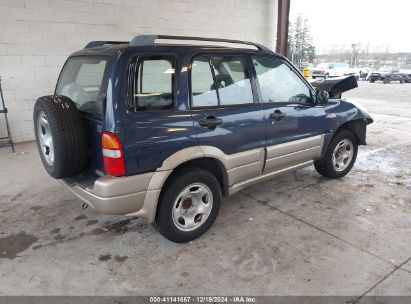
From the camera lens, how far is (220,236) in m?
3.16

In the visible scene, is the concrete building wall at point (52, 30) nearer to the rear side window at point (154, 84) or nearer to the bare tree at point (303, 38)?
the rear side window at point (154, 84)

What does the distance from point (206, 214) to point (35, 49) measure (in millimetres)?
5351

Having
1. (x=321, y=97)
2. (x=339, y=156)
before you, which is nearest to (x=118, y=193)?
(x=321, y=97)

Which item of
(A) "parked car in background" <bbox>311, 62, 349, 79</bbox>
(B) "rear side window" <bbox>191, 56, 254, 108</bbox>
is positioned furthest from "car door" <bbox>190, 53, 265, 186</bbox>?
(A) "parked car in background" <bbox>311, 62, 349, 79</bbox>

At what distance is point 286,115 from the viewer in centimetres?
354

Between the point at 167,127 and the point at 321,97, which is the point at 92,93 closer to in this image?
the point at 167,127

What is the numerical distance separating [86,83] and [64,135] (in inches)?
24.0

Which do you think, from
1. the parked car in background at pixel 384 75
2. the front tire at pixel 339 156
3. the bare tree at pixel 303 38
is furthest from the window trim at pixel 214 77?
the bare tree at pixel 303 38

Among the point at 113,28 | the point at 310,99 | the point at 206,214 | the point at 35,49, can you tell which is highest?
the point at 113,28

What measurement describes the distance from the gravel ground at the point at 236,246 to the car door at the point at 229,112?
0.68 metres

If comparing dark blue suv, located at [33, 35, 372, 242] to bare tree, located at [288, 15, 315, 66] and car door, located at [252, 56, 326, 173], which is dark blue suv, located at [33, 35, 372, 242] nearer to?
car door, located at [252, 56, 326, 173]

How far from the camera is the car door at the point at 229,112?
9.44 ft

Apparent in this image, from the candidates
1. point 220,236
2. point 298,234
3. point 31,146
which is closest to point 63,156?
point 220,236

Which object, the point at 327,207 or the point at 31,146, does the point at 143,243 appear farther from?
the point at 31,146
